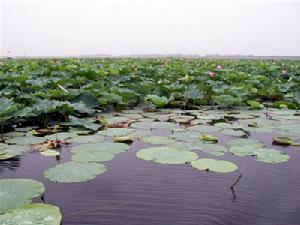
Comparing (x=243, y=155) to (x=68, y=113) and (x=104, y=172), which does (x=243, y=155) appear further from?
(x=68, y=113)

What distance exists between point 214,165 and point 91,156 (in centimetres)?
90

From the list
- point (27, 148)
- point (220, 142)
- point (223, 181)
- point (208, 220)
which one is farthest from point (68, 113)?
point (208, 220)

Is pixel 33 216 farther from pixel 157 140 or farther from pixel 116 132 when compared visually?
pixel 116 132

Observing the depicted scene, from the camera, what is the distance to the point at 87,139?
130 inches

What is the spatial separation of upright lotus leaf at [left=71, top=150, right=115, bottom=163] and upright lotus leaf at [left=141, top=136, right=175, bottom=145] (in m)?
0.54

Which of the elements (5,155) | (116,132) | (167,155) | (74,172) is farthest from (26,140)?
(167,155)

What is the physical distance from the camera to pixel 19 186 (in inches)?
82.0

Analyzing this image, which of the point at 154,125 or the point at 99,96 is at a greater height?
the point at 99,96

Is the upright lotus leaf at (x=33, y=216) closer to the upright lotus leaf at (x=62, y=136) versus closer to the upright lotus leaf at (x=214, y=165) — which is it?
the upright lotus leaf at (x=214, y=165)

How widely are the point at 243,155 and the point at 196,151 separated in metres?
0.37

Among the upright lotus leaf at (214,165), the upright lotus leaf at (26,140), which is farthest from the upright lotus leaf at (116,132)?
the upright lotus leaf at (214,165)

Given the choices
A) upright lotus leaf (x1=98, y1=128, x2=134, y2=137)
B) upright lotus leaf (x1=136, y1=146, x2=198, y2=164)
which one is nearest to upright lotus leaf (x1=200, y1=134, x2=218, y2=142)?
upright lotus leaf (x1=136, y1=146, x2=198, y2=164)

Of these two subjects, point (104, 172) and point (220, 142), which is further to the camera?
point (220, 142)

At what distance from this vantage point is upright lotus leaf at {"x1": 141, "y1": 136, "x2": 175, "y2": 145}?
3268 mm
